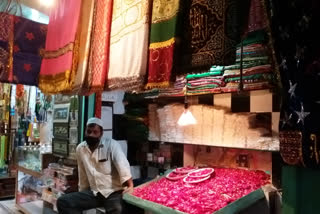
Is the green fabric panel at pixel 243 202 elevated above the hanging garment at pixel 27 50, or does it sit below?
below

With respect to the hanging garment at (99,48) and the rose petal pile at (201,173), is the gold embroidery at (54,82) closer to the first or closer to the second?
the hanging garment at (99,48)

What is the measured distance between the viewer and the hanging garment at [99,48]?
217cm

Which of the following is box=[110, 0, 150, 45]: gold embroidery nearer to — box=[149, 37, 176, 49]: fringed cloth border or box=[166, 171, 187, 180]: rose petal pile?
box=[149, 37, 176, 49]: fringed cloth border

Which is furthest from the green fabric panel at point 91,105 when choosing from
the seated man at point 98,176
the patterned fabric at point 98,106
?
the seated man at point 98,176

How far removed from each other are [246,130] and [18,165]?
14.5 ft

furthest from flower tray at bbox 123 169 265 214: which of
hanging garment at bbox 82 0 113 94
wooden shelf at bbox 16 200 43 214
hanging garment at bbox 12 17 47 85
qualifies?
wooden shelf at bbox 16 200 43 214

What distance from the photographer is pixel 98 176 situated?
3281 millimetres

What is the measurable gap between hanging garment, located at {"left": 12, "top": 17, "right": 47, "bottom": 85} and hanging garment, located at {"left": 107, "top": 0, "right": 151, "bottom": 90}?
1.65 meters

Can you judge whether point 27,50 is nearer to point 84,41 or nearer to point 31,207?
point 84,41

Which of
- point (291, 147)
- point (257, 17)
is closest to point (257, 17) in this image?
point (257, 17)

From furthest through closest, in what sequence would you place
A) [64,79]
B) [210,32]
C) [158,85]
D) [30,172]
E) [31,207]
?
1. [31,207]
2. [30,172]
3. [64,79]
4. [158,85]
5. [210,32]

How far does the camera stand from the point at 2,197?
6.12 m

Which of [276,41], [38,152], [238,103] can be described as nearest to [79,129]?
[38,152]

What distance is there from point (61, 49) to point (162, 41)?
4.59 ft
